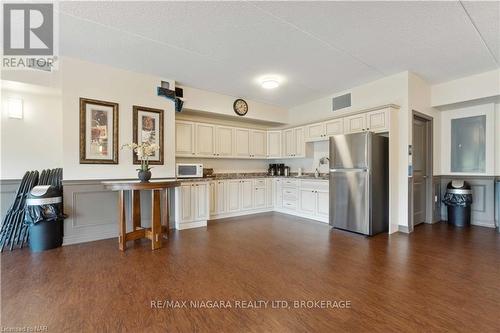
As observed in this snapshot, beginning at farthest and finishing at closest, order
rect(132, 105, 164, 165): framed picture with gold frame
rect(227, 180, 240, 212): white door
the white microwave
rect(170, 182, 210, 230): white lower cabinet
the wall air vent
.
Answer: rect(227, 180, 240, 212): white door < the wall air vent < the white microwave < rect(170, 182, 210, 230): white lower cabinet < rect(132, 105, 164, 165): framed picture with gold frame

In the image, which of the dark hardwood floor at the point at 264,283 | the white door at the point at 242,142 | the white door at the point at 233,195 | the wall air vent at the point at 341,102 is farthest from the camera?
the white door at the point at 242,142

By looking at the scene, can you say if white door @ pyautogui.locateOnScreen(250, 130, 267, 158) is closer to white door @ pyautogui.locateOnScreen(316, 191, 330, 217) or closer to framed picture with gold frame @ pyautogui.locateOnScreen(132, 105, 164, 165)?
white door @ pyautogui.locateOnScreen(316, 191, 330, 217)

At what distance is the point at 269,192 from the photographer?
5.85 m

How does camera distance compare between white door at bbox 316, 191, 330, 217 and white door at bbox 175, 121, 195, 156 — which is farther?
white door at bbox 175, 121, 195, 156

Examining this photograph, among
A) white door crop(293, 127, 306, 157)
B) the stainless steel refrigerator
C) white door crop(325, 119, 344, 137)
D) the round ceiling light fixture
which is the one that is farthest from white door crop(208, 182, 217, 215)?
white door crop(325, 119, 344, 137)

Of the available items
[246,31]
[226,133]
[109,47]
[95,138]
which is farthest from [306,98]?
[95,138]

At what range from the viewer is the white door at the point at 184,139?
15.6ft

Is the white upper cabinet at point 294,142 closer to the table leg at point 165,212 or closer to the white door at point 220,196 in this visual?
the white door at point 220,196

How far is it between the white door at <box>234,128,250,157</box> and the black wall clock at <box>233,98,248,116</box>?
17.7 inches


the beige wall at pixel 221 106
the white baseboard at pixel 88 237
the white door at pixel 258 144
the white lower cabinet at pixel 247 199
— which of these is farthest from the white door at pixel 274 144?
the white baseboard at pixel 88 237

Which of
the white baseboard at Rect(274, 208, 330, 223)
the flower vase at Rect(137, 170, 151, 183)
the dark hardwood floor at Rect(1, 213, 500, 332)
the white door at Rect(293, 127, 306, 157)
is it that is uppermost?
the white door at Rect(293, 127, 306, 157)

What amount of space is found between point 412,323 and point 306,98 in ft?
15.3

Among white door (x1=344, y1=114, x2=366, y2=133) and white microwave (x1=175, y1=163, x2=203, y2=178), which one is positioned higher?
white door (x1=344, y1=114, x2=366, y2=133)

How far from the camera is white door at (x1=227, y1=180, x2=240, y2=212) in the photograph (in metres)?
5.18
